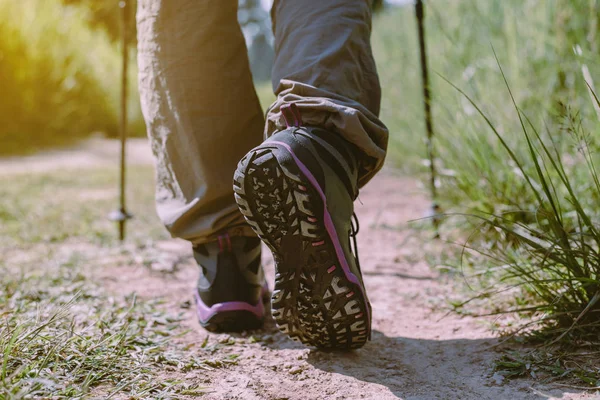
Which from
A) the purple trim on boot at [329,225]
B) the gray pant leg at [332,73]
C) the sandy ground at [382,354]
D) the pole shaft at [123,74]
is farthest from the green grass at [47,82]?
the purple trim on boot at [329,225]

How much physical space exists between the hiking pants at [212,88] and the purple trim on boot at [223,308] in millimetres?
143

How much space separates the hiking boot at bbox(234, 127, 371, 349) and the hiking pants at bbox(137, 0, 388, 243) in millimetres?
117

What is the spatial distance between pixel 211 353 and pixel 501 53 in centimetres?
184

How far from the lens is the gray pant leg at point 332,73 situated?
3.13 feet

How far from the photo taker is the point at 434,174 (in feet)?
6.16

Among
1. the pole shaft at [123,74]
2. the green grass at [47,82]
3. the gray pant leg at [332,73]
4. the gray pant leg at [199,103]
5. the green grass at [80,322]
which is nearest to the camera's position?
the green grass at [80,322]

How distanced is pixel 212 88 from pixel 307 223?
433mm

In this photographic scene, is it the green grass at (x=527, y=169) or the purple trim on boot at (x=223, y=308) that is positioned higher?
the green grass at (x=527, y=169)

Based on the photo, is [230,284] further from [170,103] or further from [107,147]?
[107,147]

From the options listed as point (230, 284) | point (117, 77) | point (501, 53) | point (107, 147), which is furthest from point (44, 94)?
point (230, 284)

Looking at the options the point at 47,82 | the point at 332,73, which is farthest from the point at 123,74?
the point at 47,82

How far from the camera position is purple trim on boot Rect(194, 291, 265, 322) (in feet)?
3.94

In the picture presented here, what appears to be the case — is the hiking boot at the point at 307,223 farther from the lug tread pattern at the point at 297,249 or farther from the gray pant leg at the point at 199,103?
the gray pant leg at the point at 199,103

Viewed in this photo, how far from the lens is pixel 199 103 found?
3.86 feet
